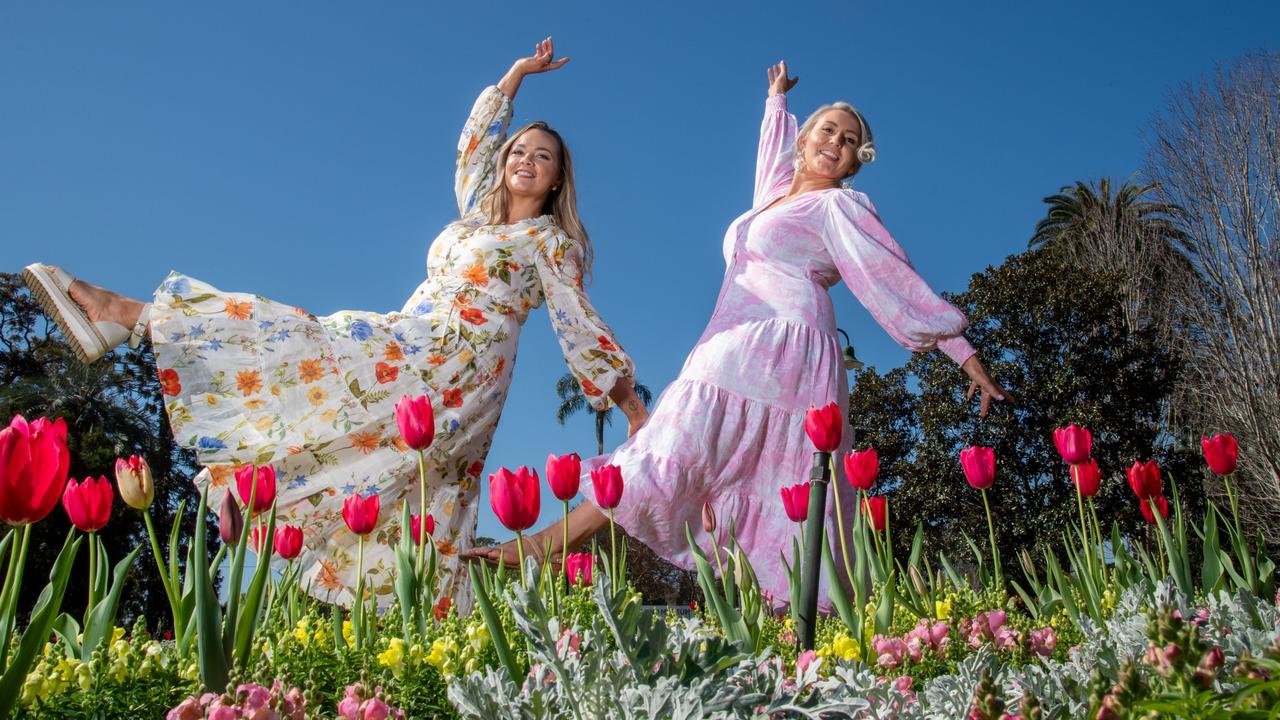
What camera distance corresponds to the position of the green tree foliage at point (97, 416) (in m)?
21.5

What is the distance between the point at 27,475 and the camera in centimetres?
131

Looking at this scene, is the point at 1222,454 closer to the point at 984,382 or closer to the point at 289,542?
the point at 984,382

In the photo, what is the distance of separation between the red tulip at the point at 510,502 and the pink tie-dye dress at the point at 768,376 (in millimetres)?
1531

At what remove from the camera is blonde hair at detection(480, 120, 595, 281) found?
199 inches

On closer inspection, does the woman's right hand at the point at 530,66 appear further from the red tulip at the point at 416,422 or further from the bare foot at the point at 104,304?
the red tulip at the point at 416,422

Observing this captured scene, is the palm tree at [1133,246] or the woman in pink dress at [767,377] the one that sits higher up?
the palm tree at [1133,246]

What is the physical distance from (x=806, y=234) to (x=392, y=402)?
1959mm

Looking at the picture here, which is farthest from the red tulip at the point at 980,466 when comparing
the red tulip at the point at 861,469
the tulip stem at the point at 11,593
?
the tulip stem at the point at 11,593

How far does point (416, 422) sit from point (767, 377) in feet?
6.50

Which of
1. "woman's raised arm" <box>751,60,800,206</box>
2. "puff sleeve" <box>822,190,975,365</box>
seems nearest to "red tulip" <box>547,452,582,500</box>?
"puff sleeve" <box>822,190,975,365</box>

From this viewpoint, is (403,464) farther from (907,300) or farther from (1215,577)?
(1215,577)

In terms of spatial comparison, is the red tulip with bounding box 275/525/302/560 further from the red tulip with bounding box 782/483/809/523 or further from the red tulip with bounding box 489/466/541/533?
the red tulip with bounding box 782/483/809/523

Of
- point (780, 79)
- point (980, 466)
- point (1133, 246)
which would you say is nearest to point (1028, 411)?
point (1133, 246)

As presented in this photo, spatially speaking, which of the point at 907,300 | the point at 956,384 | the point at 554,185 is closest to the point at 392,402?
the point at 554,185
